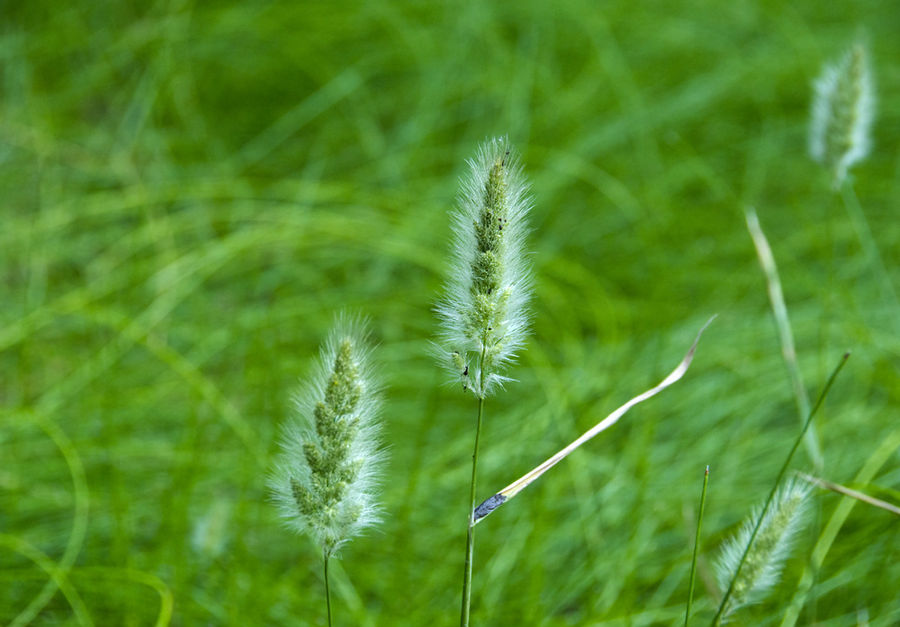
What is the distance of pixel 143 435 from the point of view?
1734 millimetres

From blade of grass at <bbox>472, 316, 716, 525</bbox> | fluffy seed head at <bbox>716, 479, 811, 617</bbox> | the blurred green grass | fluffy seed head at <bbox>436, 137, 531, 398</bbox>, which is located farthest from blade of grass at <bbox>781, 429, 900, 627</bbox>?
fluffy seed head at <bbox>436, 137, 531, 398</bbox>

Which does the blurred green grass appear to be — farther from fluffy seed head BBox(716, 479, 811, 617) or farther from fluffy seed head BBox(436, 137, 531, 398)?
fluffy seed head BBox(436, 137, 531, 398)

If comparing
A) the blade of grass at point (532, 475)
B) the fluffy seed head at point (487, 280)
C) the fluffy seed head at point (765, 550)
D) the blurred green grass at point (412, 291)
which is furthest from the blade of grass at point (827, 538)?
the fluffy seed head at point (487, 280)

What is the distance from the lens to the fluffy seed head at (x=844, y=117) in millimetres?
1282

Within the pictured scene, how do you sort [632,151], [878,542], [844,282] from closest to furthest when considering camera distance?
[878,542] < [844,282] < [632,151]

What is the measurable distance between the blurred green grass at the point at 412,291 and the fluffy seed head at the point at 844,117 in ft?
0.44

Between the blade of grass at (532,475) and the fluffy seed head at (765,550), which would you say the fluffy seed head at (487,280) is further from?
the fluffy seed head at (765,550)

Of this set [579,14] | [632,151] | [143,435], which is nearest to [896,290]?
[632,151]

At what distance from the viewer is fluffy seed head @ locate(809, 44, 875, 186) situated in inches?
50.5

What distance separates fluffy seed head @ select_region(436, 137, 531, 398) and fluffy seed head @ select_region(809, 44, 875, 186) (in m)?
0.74

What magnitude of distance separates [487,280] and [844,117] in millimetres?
811

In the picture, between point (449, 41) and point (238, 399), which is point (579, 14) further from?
point (238, 399)

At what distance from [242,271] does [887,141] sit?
5.79 ft

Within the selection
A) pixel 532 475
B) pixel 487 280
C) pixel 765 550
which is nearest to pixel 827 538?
pixel 765 550
